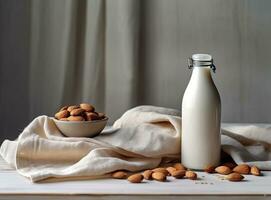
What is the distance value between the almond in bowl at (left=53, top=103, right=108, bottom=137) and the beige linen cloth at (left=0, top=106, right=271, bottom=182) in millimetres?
18

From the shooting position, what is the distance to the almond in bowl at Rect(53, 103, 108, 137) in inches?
36.3

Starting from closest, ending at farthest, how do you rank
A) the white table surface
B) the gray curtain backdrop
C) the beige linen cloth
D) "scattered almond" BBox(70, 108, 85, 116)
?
the white table surface, the beige linen cloth, "scattered almond" BBox(70, 108, 85, 116), the gray curtain backdrop

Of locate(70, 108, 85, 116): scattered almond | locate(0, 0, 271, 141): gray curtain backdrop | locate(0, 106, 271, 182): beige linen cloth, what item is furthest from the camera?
locate(0, 0, 271, 141): gray curtain backdrop

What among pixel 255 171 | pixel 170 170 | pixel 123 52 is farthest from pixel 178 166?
pixel 123 52

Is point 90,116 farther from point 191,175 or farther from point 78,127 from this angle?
point 191,175

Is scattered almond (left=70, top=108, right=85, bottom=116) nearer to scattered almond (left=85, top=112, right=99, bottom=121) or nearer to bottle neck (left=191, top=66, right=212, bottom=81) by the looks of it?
scattered almond (left=85, top=112, right=99, bottom=121)

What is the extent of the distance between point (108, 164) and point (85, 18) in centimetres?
103

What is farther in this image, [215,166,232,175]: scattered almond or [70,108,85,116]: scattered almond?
[70,108,85,116]: scattered almond

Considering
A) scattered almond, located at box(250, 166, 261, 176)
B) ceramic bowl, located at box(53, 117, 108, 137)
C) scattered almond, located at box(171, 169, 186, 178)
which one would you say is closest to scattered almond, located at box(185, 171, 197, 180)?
scattered almond, located at box(171, 169, 186, 178)

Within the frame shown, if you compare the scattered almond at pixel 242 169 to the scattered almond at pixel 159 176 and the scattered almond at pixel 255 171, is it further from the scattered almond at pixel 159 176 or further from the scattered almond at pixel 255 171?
the scattered almond at pixel 159 176

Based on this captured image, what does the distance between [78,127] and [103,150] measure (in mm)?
80

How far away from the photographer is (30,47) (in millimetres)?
1741

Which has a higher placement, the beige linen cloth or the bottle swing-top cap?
the bottle swing-top cap

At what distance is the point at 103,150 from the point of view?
884 mm
